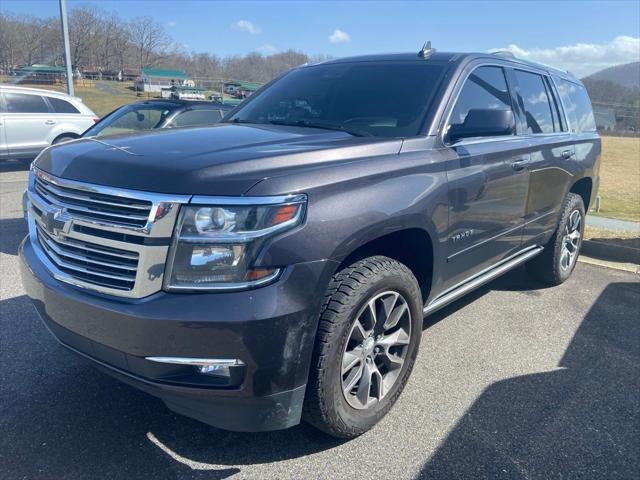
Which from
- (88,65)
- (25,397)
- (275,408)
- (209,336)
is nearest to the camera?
(209,336)

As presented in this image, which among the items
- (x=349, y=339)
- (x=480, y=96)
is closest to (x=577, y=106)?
(x=480, y=96)

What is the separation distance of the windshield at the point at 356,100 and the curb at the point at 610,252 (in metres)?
4.39

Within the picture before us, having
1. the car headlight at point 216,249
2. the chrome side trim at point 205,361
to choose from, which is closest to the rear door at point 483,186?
the car headlight at point 216,249

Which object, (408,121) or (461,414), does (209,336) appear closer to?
(461,414)

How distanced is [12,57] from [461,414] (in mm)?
39331

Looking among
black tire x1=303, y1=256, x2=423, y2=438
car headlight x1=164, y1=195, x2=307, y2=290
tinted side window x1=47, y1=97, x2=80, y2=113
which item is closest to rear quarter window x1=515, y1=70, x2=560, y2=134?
black tire x1=303, y1=256, x2=423, y2=438

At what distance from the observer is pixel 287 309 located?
219 centimetres

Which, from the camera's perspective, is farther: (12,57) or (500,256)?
(12,57)

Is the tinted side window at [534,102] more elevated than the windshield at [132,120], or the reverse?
the tinted side window at [534,102]

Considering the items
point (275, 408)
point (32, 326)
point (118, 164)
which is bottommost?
point (32, 326)

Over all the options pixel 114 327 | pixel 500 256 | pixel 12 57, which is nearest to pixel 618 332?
pixel 500 256

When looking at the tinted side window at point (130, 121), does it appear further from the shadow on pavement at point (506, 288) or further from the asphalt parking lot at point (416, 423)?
the shadow on pavement at point (506, 288)

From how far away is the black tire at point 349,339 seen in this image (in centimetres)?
242

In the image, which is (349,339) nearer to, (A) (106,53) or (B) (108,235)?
(B) (108,235)
